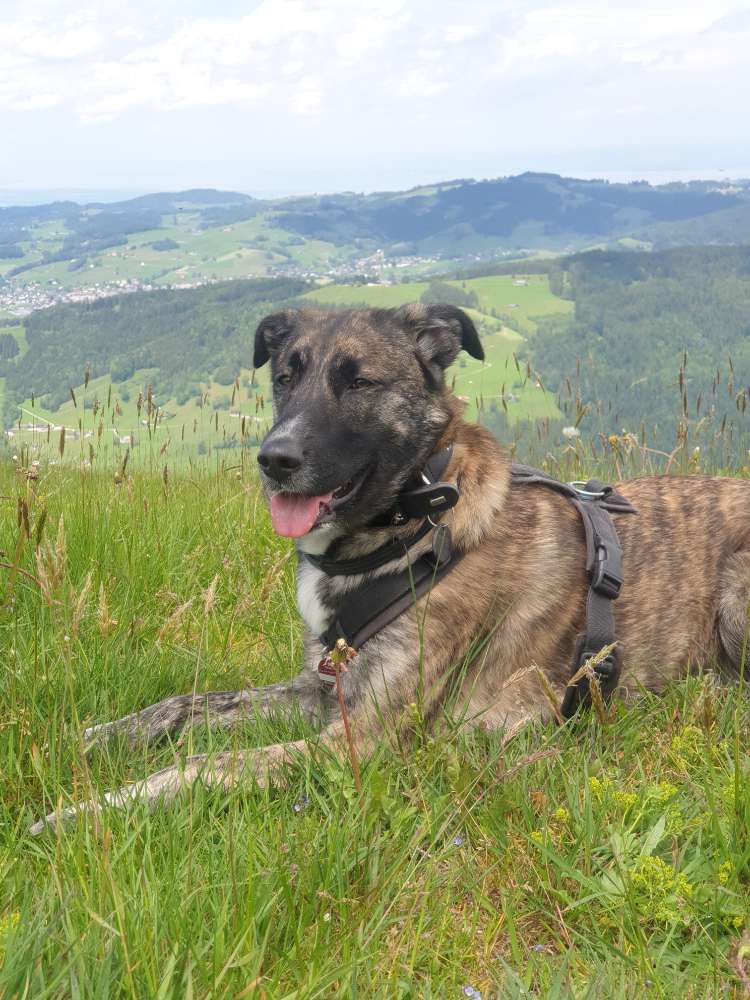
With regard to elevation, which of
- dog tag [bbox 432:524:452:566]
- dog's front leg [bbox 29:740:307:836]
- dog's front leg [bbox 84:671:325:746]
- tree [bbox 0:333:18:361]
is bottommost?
tree [bbox 0:333:18:361]

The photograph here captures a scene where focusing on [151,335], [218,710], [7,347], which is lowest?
[7,347]

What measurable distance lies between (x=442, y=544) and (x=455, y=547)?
0.68ft

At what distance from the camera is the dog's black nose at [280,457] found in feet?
12.7

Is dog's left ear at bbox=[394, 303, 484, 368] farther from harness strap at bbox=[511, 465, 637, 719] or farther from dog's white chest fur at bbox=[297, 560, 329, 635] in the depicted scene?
dog's white chest fur at bbox=[297, 560, 329, 635]

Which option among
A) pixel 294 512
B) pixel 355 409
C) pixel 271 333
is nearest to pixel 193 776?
pixel 294 512

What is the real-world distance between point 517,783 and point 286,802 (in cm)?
89

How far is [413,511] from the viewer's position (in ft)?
13.5

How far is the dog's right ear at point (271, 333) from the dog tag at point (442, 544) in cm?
182

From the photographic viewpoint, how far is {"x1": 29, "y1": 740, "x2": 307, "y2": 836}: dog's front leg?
293cm

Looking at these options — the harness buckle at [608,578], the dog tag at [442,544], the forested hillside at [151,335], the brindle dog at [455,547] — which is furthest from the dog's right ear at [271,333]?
the forested hillside at [151,335]

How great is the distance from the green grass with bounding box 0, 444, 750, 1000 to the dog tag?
86 centimetres

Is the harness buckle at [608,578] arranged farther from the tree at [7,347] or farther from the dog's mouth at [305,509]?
the tree at [7,347]

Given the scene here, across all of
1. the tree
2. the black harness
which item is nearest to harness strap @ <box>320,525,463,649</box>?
the black harness

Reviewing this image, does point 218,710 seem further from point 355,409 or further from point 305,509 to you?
point 355,409
